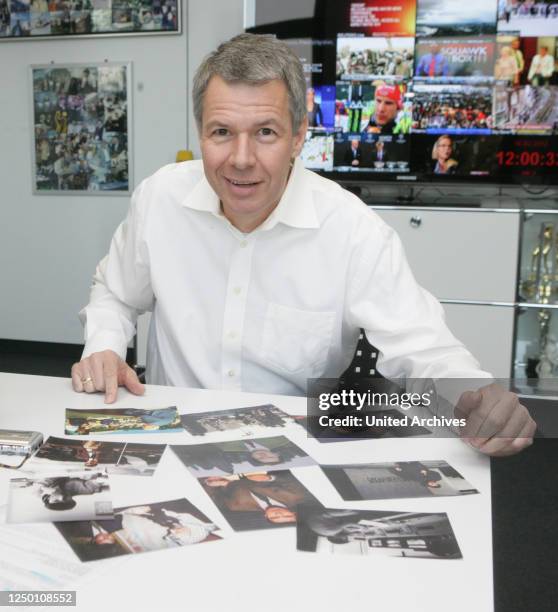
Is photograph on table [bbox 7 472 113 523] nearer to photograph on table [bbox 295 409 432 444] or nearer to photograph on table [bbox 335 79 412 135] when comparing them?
photograph on table [bbox 295 409 432 444]

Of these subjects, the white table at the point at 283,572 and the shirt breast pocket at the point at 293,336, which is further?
the shirt breast pocket at the point at 293,336

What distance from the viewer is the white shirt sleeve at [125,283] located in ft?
5.57

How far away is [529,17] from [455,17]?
1.04ft

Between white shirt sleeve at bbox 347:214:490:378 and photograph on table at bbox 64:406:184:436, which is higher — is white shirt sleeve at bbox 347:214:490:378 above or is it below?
above

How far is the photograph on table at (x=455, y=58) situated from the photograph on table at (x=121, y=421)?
242cm

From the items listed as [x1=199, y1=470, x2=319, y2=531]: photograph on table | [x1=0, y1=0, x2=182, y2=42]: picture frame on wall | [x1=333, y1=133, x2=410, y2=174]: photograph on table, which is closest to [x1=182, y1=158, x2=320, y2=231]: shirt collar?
[x1=199, y1=470, x2=319, y2=531]: photograph on table

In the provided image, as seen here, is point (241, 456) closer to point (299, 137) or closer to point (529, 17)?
point (299, 137)

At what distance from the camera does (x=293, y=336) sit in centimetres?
163

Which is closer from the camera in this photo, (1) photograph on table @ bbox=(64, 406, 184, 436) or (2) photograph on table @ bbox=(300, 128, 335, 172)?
(1) photograph on table @ bbox=(64, 406, 184, 436)

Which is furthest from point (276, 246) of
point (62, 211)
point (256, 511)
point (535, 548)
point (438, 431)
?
point (62, 211)

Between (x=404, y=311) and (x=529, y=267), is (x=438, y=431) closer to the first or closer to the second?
(x=404, y=311)

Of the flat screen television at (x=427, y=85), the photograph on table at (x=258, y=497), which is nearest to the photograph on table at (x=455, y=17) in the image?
the flat screen television at (x=427, y=85)

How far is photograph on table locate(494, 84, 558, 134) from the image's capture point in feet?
10.2

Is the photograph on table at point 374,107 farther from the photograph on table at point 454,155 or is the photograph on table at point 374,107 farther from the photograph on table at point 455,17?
the photograph on table at point 455,17
